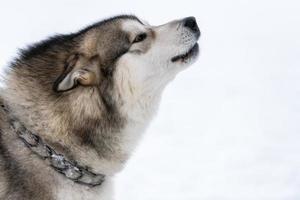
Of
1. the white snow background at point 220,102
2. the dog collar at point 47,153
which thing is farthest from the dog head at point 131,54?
the white snow background at point 220,102

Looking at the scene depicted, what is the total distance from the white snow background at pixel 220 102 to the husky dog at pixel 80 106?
378 mm

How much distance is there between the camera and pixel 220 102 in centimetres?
819

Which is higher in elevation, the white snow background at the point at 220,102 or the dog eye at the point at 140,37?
the dog eye at the point at 140,37

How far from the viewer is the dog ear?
408 centimetres

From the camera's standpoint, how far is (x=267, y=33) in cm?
1108

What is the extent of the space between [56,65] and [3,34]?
6.60 meters

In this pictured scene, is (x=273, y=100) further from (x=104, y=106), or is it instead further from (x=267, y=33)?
(x=104, y=106)

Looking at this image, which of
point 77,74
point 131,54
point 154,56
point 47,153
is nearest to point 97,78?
point 77,74

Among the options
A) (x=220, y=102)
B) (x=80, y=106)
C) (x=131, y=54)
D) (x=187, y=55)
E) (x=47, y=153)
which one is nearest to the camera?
(x=47, y=153)

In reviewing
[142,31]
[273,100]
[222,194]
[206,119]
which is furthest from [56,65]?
[273,100]

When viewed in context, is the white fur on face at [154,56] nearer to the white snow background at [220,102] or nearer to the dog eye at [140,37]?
the dog eye at [140,37]

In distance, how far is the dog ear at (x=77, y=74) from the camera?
4082 mm

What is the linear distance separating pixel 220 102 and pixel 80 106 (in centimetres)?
419

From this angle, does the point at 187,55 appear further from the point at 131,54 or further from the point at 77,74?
the point at 77,74
